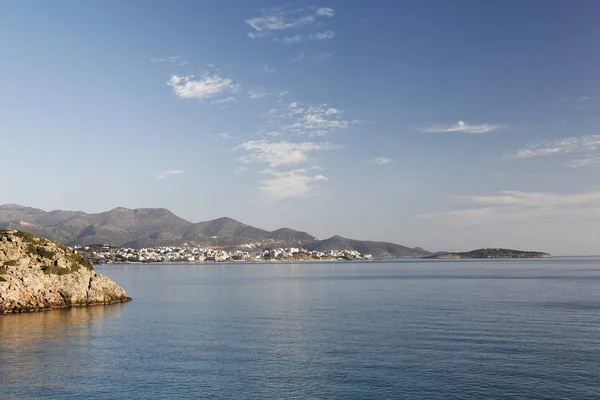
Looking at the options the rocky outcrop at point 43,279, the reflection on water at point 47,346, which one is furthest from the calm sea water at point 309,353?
the rocky outcrop at point 43,279

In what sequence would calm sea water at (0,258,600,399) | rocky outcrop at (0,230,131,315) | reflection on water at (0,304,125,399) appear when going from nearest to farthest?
calm sea water at (0,258,600,399) → reflection on water at (0,304,125,399) → rocky outcrop at (0,230,131,315)

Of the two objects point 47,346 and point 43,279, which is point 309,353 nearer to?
point 47,346

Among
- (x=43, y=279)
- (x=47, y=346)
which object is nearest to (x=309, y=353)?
(x=47, y=346)

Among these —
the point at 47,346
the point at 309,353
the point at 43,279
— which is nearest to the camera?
the point at 309,353

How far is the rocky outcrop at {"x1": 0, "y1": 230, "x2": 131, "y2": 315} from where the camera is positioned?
319 feet

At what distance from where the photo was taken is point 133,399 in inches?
1570

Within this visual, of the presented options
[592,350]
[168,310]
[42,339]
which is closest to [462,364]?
[592,350]

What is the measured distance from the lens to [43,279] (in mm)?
104625

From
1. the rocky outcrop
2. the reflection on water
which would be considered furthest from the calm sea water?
the rocky outcrop

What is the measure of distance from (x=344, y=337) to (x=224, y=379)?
933 inches

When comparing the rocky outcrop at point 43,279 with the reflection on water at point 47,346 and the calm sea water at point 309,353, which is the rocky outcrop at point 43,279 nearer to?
the reflection on water at point 47,346

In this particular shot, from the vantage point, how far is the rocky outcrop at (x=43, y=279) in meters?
97.2

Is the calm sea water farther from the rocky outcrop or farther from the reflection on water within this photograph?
the rocky outcrop

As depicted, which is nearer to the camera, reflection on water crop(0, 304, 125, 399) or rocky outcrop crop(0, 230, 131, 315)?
reflection on water crop(0, 304, 125, 399)
